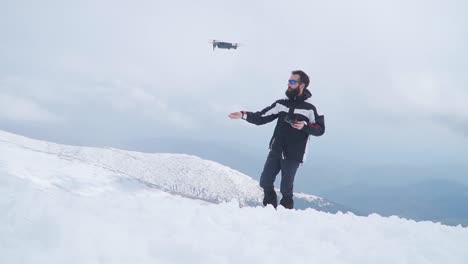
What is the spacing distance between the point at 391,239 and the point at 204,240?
9.37 feet

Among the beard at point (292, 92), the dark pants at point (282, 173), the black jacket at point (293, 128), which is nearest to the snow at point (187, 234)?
the dark pants at point (282, 173)

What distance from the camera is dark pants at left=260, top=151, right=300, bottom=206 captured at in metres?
8.48

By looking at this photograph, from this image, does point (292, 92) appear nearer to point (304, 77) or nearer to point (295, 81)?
A: point (295, 81)

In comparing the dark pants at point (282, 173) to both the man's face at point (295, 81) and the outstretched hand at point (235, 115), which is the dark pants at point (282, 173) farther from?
the man's face at point (295, 81)

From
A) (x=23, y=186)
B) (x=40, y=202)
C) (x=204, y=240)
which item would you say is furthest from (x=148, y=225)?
(x=23, y=186)

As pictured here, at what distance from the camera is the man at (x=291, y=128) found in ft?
27.6

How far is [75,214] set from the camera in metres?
4.23

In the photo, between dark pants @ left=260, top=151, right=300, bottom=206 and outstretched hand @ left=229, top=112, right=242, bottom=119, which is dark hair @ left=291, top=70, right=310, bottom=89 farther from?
dark pants @ left=260, top=151, right=300, bottom=206

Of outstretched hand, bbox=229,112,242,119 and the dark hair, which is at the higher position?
the dark hair

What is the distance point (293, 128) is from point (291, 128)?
0.04 meters

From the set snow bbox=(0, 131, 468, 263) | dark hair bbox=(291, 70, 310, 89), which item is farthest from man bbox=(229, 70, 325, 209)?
snow bbox=(0, 131, 468, 263)

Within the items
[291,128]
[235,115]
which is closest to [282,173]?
[291,128]

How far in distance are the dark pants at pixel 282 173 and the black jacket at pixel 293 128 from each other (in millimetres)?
150

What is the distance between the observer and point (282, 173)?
8.59 meters
